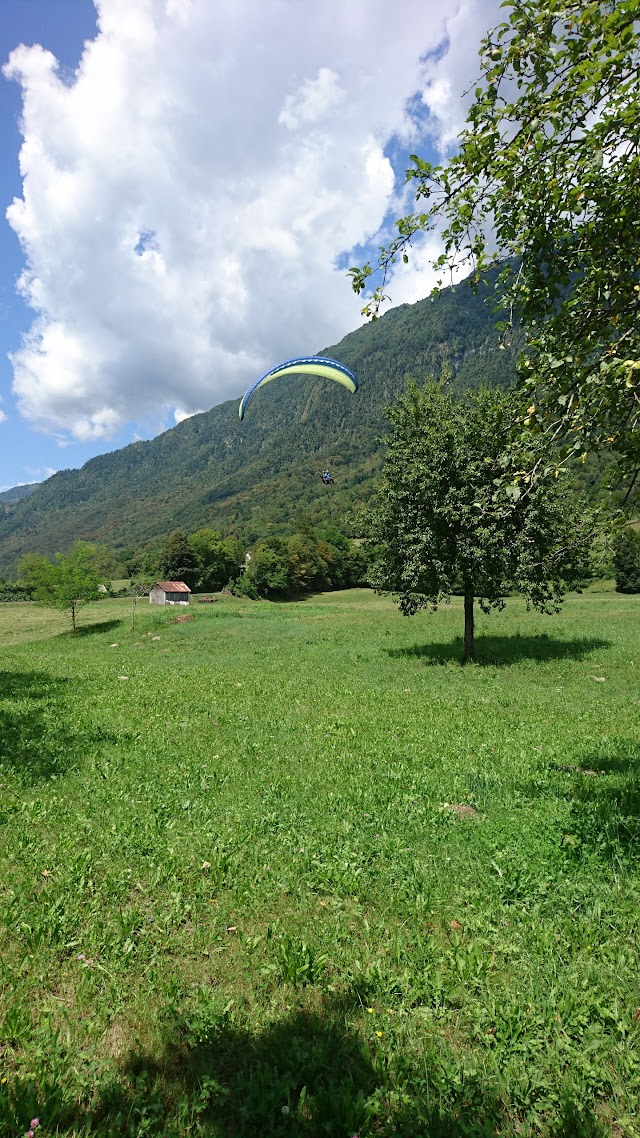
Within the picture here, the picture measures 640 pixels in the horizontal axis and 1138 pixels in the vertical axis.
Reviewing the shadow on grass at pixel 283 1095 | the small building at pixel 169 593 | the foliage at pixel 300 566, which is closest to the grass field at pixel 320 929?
the shadow on grass at pixel 283 1095

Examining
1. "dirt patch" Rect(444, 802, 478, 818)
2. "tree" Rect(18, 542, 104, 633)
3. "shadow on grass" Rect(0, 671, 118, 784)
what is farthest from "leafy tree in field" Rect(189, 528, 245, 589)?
"dirt patch" Rect(444, 802, 478, 818)

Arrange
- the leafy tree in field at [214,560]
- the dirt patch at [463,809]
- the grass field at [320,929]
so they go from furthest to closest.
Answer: the leafy tree in field at [214,560]
the dirt patch at [463,809]
the grass field at [320,929]

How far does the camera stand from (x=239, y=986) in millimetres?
4223

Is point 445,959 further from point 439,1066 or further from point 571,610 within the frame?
point 571,610

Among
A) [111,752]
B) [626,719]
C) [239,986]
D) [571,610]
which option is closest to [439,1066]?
[239,986]

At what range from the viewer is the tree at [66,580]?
43.5 m

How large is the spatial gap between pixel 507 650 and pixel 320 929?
64.9ft

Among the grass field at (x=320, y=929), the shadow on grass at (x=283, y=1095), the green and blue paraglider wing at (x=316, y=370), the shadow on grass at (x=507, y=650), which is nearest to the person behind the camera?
the shadow on grass at (x=283, y=1095)

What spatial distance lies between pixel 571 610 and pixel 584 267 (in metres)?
40.1

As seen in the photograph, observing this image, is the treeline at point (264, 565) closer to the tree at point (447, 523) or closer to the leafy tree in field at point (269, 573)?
the leafy tree in field at point (269, 573)

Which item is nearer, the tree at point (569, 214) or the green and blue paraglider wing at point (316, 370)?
the tree at point (569, 214)

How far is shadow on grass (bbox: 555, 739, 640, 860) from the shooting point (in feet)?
20.1

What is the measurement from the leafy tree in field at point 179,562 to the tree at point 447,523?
9715 centimetres

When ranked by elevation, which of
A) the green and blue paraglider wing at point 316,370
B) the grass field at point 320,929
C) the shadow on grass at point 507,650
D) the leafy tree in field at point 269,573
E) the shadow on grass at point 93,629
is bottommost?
the shadow on grass at point 93,629
